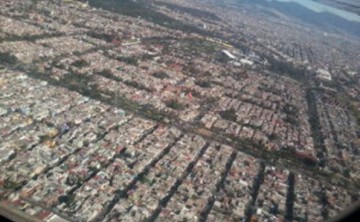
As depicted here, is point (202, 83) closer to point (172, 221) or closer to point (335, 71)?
point (172, 221)

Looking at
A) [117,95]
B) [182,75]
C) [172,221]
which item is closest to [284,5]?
[182,75]

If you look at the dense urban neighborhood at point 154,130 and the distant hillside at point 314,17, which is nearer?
the dense urban neighborhood at point 154,130

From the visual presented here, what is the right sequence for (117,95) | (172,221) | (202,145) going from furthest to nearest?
(117,95)
(202,145)
(172,221)

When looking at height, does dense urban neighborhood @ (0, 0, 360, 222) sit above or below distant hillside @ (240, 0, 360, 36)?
above

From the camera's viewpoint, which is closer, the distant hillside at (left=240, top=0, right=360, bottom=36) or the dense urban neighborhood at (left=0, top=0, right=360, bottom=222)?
the dense urban neighborhood at (left=0, top=0, right=360, bottom=222)

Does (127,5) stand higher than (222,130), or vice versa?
(222,130)

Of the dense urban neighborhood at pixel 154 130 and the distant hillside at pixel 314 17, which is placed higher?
the dense urban neighborhood at pixel 154 130

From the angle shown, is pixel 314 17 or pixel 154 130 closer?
pixel 154 130

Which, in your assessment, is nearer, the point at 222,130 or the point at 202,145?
the point at 202,145
